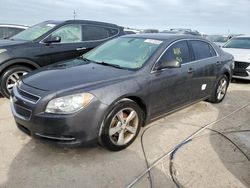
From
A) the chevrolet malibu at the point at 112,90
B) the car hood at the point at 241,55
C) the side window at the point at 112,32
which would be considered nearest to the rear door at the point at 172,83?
the chevrolet malibu at the point at 112,90

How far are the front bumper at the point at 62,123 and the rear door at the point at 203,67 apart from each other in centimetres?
235

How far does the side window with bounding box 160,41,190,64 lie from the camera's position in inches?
166

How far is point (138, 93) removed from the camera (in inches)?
145

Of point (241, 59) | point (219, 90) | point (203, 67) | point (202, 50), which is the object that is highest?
point (202, 50)

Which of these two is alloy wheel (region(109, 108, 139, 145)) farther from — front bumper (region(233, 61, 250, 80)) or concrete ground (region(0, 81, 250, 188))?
front bumper (region(233, 61, 250, 80))

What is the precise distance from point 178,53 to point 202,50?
3.35 ft

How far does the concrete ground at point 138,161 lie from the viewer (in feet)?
9.91

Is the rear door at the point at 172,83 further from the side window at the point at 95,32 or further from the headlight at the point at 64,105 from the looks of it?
the side window at the point at 95,32

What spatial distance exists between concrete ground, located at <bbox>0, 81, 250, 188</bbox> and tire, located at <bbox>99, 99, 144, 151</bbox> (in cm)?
15

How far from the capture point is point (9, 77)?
5.46 meters

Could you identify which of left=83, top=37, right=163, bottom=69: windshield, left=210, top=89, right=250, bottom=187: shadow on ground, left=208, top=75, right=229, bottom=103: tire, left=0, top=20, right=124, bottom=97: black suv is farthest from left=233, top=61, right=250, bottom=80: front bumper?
left=83, top=37, right=163, bottom=69: windshield

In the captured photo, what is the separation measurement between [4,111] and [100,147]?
233 cm

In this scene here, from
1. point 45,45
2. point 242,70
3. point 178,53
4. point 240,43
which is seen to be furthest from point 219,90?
point 240,43

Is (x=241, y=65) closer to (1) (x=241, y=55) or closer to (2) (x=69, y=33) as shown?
(1) (x=241, y=55)
